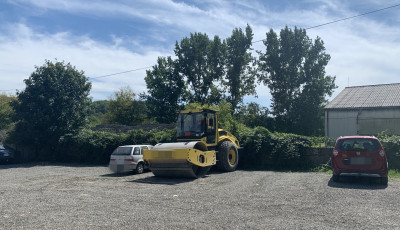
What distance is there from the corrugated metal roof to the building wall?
53 centimetres

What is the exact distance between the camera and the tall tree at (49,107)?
84.5ft

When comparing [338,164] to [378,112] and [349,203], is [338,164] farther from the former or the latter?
[378,112]

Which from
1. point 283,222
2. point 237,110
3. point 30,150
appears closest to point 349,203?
point 283,222

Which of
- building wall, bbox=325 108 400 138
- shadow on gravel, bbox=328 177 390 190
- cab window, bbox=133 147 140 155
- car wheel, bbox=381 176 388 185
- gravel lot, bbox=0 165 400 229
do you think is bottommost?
gravel lot, bbox=0 165 400 229

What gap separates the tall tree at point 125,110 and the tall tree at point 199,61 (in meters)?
9.45

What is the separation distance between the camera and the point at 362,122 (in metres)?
28.2

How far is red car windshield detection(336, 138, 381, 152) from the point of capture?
1201 cm

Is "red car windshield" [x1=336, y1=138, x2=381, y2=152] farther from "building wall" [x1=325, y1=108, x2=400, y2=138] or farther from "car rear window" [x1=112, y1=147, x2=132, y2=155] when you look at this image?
"building wall" [x1=325, y1=108, x2=400, y2=138]

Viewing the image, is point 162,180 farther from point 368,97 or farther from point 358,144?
point 368,97

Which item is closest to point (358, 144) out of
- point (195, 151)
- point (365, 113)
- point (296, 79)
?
point (195, 151)

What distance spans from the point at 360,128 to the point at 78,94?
22483mm

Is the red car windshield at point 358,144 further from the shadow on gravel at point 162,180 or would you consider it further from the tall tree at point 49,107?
the tall tree at point 49,107

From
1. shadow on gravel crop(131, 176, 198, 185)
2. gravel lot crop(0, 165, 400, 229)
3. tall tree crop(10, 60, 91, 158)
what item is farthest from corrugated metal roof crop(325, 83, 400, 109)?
tall tree crop(10, 60, 91, 158)

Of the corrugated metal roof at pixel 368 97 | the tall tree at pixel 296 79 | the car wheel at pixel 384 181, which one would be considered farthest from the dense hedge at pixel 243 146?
the tall tree at pixel 296 79
